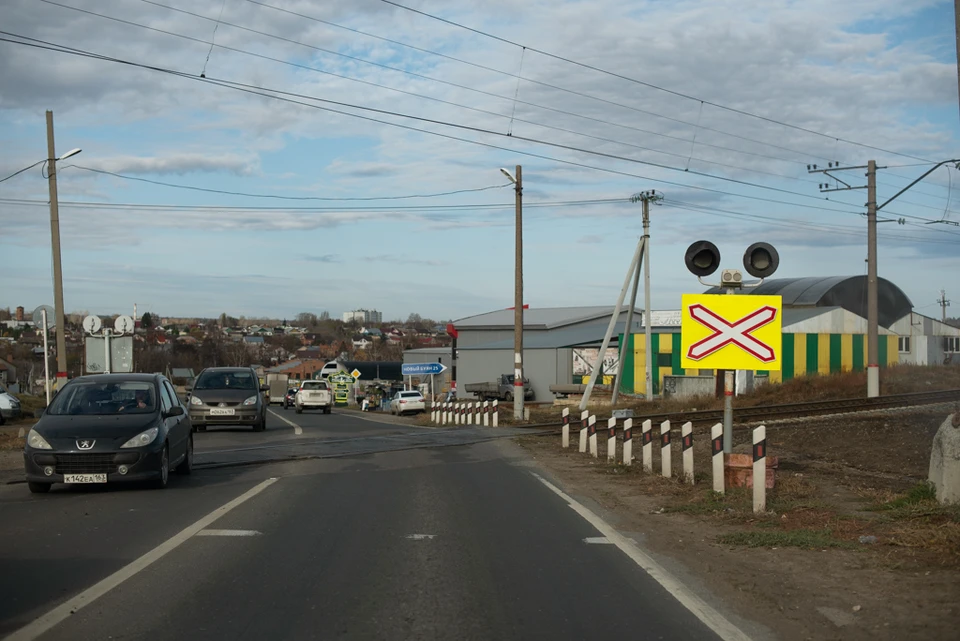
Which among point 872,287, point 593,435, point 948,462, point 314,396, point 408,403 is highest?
point 872,287

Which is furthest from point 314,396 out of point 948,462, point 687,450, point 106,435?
point 948,462

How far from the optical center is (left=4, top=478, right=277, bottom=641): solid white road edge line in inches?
225

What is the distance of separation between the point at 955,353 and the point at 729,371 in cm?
6659

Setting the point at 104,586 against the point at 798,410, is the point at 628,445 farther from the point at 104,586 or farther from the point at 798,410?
the point at 798,410

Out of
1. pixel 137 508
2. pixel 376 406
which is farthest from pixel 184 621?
pixel 376 406

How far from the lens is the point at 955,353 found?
70562 millimetres

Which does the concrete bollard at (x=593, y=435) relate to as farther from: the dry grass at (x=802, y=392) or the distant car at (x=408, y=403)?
the distant car at (x=408, y=403)

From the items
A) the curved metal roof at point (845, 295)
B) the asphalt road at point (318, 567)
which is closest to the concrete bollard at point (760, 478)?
the asphalt road at point (318, 567)

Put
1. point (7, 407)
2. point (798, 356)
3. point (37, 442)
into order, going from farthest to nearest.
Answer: point (798, 356) < point (7, 407) < point (37, 442)

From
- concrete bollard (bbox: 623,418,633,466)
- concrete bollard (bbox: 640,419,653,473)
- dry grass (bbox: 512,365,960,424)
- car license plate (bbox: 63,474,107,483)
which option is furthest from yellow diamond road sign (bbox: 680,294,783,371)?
dry grass (bbox: 512,365,960,424)

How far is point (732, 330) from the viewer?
12.2 metres

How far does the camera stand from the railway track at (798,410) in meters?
29.5

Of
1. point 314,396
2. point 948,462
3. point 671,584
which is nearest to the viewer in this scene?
point 671,584

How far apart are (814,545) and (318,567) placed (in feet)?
15.4
